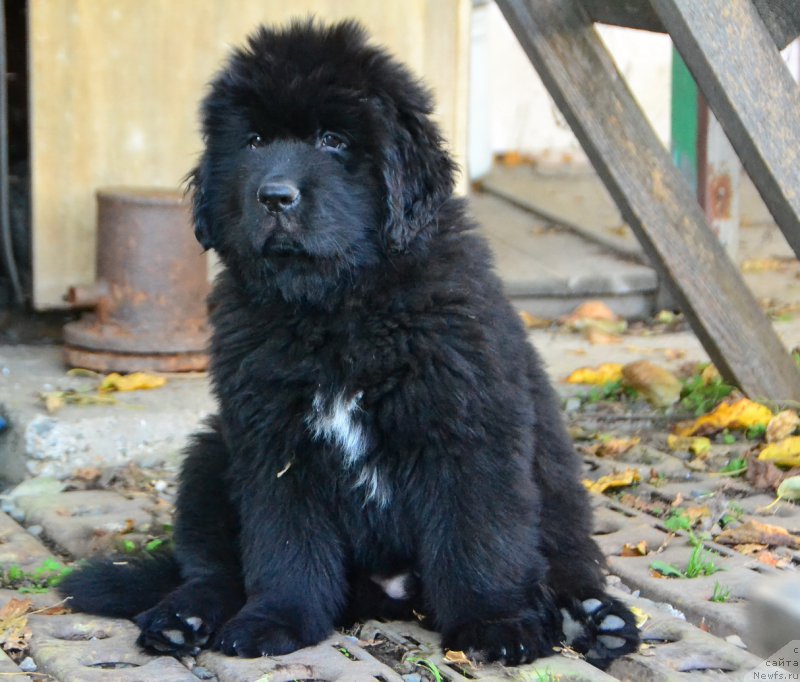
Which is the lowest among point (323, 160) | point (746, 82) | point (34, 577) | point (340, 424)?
point (34, 577)

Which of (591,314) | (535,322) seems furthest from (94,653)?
(591,314)

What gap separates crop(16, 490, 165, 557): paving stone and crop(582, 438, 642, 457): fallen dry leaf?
138 centimetres

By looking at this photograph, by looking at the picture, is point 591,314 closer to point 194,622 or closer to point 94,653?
point 194,622

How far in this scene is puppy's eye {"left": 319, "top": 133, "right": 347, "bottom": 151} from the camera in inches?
106

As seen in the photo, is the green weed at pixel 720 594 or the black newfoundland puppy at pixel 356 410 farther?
A: the green weed at pixel 720 594

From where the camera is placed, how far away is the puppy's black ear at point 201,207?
2.82m

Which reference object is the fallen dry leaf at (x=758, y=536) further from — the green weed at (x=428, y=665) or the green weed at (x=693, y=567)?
the green weed at (x=428, y=665)

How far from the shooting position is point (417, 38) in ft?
16.5

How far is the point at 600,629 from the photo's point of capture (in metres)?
2.51

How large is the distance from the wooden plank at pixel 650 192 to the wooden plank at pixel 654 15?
121 mm

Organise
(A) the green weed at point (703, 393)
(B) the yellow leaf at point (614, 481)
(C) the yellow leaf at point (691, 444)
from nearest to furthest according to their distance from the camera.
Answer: (B) the yellow leaf at point (614, 481) → (C) the yellow leaf at point (691, 444) → (A) the green weed at point (703, 393)

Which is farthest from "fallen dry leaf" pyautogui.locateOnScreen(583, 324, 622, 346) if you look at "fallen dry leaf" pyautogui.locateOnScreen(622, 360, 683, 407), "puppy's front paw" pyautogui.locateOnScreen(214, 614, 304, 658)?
"puppy's front paw" pyautogui.locateOnScreen(214, 614, 304, 658)

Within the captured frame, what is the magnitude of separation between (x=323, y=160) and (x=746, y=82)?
1.08 m

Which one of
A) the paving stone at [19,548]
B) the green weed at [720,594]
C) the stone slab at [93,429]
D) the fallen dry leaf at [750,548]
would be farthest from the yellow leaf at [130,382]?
the green weed at [720,594]
